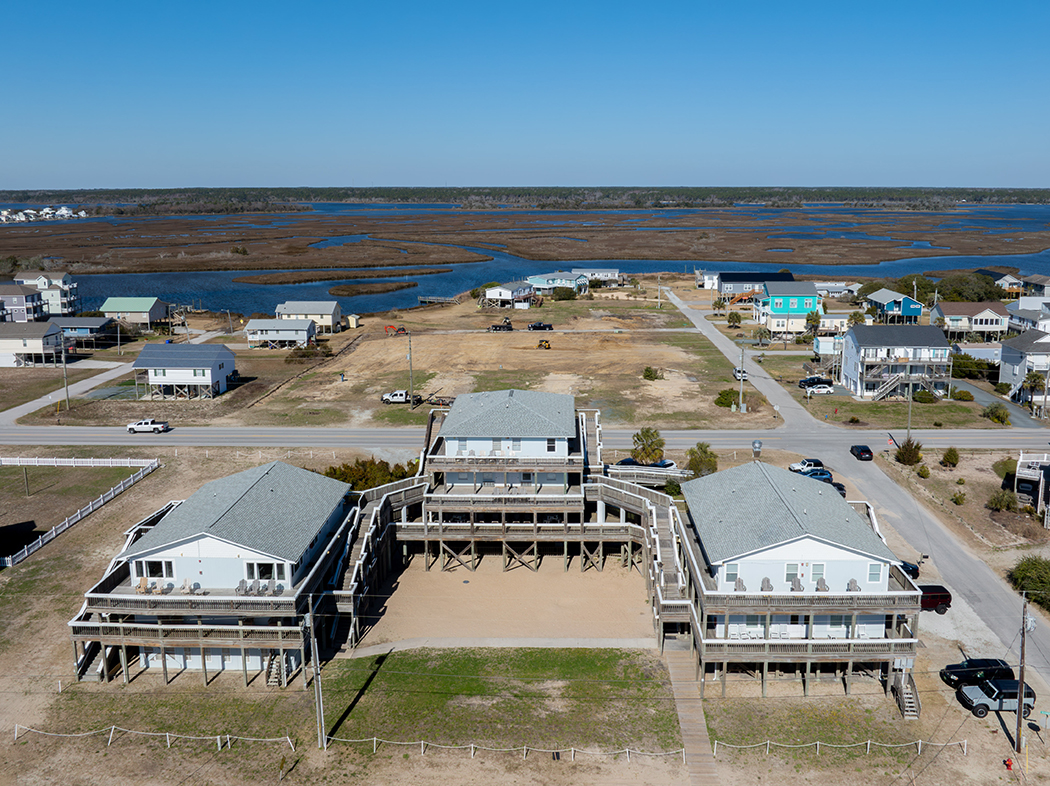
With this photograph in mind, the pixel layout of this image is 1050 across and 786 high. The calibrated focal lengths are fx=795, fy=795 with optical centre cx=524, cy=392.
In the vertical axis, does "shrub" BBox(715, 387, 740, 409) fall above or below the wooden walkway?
above

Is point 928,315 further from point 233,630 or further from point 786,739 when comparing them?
point 233,630

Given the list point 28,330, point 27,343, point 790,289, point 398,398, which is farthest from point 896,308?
point 28,330

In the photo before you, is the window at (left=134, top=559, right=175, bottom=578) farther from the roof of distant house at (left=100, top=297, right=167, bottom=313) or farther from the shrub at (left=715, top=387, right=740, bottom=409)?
the roof of distant house at (left=100, top=297, right=167, bottom=313)

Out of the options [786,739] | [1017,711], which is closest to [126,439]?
[786,739]

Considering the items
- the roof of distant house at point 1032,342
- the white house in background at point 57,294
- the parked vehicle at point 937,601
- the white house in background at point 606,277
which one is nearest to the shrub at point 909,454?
the parked vehicle at point 937,601

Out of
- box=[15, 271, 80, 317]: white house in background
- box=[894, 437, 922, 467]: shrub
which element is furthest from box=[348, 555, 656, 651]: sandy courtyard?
box=[15, 271, 80, 317]: white house in background
